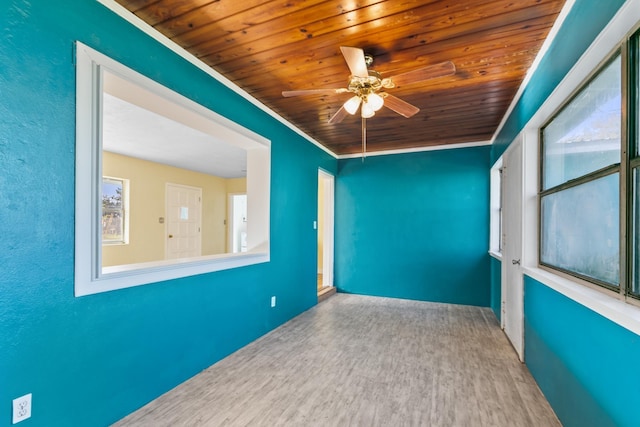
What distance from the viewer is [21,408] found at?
1.41 meters

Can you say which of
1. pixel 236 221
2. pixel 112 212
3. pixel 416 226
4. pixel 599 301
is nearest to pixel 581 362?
pixel 599 301

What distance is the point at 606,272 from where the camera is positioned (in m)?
1.50

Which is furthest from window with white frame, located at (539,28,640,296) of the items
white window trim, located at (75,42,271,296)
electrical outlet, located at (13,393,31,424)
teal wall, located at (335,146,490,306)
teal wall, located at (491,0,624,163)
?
electrical outlet, located at (13,393,31,424)

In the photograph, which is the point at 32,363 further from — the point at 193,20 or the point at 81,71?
the point at 193,20

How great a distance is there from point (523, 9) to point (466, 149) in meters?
3.00

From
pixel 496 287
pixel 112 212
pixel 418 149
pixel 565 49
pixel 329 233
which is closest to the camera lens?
pixel 565 49

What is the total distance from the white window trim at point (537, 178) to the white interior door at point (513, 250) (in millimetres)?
108

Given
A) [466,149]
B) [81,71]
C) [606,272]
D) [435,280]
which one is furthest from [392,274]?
[81,71]

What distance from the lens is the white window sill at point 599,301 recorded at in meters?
1.15

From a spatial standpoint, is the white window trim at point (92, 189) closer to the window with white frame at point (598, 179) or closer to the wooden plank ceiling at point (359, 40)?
the wooden plank ceiling at point (359, 40)

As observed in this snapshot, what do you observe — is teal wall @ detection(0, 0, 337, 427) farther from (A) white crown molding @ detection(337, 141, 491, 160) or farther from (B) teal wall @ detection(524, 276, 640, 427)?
(A) white crown molding @ detection(337, 141, 491, 160)

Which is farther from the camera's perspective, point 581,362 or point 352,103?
point 352,103

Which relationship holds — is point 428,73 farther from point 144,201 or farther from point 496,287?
point 144,201

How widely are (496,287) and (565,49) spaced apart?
3.03 meters
